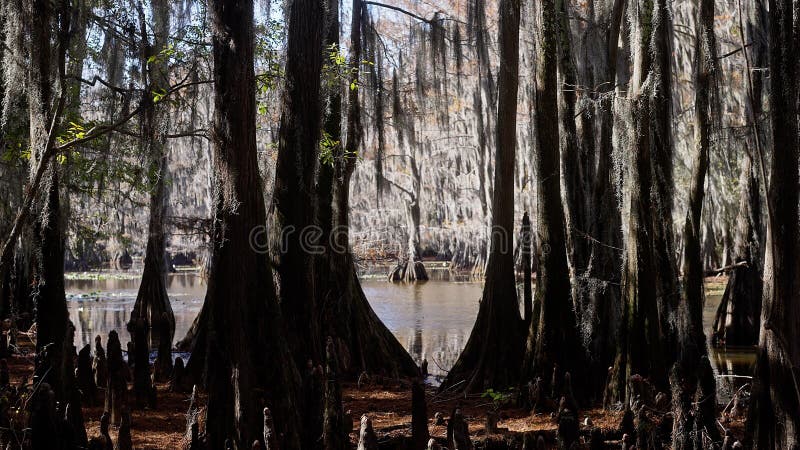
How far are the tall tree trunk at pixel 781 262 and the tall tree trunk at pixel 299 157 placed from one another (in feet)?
10.9

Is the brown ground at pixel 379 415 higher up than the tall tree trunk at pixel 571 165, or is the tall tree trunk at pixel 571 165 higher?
the tall tree trunk at pixel 571 165

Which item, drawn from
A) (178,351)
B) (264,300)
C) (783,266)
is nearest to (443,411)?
(264,300)

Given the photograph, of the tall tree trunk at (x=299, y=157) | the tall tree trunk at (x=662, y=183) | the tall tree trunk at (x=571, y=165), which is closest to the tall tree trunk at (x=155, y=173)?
the tall tree trunk at (x=299, y=157)

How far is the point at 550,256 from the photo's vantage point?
7.43 m

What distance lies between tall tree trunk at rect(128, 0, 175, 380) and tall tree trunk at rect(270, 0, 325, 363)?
3.79ft

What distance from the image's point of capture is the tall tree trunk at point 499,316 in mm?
7902

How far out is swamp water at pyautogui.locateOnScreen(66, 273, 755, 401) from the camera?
11930mm

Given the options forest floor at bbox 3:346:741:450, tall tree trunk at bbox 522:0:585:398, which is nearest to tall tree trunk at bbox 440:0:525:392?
forest floor at bbox 3:346:741:450

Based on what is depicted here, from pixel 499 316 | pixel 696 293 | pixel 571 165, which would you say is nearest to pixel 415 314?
pixel 571 165

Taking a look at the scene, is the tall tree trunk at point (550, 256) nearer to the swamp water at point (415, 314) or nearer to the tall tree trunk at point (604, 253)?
the tall tree trunk at point (604, 253)

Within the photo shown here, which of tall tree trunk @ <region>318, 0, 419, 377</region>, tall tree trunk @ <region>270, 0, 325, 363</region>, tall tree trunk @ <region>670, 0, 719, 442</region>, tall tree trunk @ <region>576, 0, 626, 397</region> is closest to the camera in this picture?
tall tree trunk @ <region>670, 0, 719, 442</region>

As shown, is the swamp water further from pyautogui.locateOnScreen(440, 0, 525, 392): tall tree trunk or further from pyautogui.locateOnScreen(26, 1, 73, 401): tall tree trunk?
pyautogui.locateOnScreen(26, 1, 73, 401): tall tree trunk

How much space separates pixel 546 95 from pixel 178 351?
763 cm

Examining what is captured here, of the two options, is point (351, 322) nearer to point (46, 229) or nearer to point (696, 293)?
point (696, 293)
